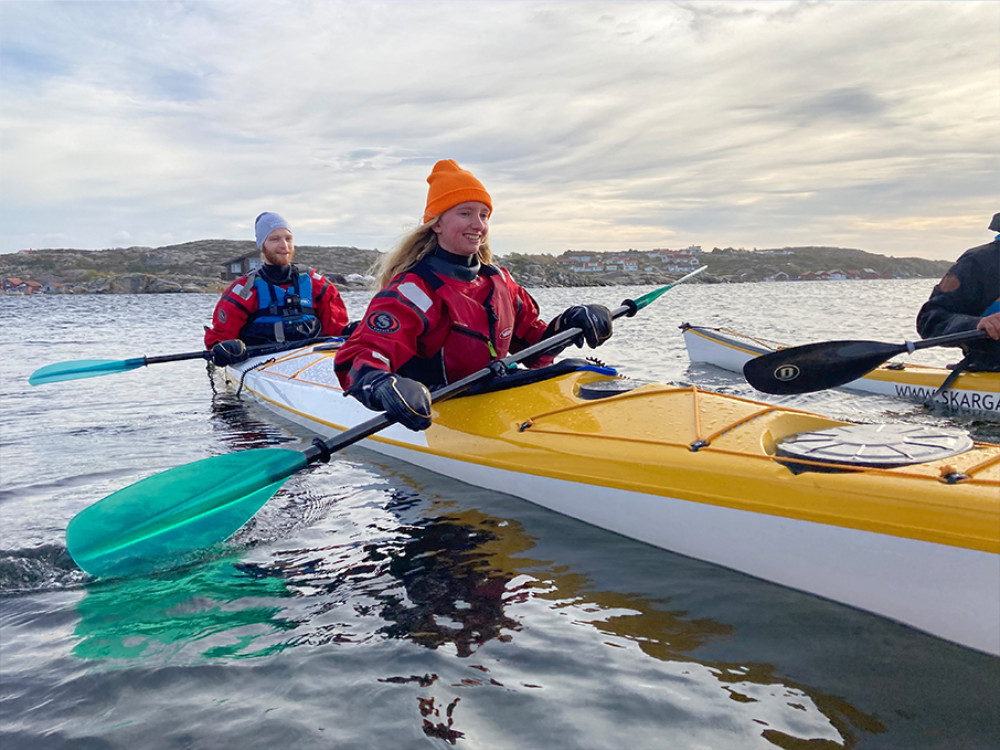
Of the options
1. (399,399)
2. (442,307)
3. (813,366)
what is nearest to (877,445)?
(813,366)

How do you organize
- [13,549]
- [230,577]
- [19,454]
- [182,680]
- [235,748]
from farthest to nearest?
1. [19,454]
2. [13,549]
3. [230,577]
4. [182,680]
5. [235,748]

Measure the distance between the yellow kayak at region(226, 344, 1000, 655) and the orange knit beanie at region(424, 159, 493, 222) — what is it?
1.05 metres

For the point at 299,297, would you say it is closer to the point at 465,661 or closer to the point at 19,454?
the point at 19,454

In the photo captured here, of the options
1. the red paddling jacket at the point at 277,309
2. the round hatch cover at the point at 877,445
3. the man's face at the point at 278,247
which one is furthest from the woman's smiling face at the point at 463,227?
the man's face at the point at 278,247

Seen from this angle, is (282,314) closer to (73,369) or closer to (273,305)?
(273,305)

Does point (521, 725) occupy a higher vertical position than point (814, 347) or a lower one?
lower

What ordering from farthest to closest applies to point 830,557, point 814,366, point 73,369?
point 73,369, point 814,366, point 830,557

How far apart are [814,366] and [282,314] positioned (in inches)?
215

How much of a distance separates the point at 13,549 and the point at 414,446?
6.90 ft

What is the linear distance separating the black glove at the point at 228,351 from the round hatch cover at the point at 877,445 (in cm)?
566

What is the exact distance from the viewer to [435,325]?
13.0 ft

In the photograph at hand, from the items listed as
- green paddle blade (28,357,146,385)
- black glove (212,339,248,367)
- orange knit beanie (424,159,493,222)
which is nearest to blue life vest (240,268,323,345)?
black glove (212,339,248,367)

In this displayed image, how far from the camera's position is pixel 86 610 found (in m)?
2.88

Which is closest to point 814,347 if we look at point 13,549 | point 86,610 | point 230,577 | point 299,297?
point 230,577
